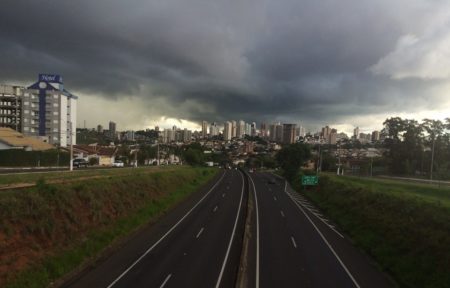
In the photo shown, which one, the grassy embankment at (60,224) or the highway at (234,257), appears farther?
the highway at (234,257)

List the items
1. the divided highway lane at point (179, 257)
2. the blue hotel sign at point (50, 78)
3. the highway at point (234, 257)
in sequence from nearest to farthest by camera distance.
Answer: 1. the divided highway lane at point (179, 257)
2. the highway at point (234, 257)
3. the blue hotel sign at point (50, 78)

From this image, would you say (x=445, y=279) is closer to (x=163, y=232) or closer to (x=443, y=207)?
(x=443, y=207)

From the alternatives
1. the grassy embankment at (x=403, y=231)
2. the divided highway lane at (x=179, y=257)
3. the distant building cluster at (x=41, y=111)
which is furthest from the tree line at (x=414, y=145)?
the distant building cluster at (x=41, y=111)

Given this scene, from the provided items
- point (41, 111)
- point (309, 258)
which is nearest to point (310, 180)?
point (309, 258)

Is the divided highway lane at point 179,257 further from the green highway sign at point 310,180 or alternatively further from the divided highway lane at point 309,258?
the green highway sign at point 310,180

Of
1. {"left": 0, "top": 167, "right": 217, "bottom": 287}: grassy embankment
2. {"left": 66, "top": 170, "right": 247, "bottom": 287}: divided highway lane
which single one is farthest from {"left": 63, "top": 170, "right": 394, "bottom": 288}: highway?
{"left": 0, "top": 167, "right": 217, "bottom": 287}: grassy embankment

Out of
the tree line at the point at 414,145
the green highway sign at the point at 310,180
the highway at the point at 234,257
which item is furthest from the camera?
the tree line at the point at 414,145

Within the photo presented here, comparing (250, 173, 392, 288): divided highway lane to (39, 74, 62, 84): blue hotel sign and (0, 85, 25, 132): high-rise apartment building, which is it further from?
(0, 85, 25, 132): high-rise apartment building

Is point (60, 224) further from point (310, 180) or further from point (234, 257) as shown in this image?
point (310, 180)
